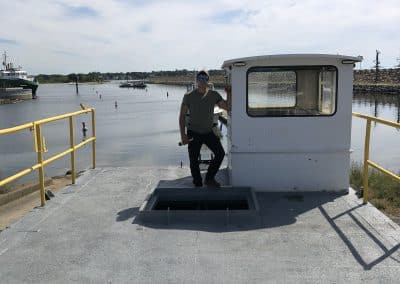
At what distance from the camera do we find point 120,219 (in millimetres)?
5750

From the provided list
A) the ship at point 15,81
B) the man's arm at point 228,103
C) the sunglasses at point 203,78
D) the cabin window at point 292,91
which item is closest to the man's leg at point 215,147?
the man's arm at point 228,103

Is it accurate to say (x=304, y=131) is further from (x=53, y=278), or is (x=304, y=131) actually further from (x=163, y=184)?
(x=53, y=278)

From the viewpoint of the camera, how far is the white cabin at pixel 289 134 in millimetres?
6664

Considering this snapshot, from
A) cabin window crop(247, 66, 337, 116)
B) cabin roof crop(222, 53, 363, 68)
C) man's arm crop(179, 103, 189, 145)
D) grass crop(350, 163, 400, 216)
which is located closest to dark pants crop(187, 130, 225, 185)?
man's arm crop(179, 103, 189, 145)

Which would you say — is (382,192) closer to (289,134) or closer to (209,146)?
(289,134)

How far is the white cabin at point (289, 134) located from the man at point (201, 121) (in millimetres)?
296

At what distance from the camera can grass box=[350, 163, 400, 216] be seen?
27.0 feet

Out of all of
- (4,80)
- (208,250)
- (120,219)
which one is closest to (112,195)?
(120,219)

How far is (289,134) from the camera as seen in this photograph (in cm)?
671

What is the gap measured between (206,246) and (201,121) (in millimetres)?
2207

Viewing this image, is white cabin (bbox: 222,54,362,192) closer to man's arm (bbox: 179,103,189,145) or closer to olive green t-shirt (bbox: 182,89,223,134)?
olive green t-shirt (bbox: 182,89,223,134)

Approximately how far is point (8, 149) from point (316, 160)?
2316cm

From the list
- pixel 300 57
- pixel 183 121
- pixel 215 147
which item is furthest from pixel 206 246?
pixel 300 57

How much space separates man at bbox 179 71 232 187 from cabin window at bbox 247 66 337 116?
1.86ft
